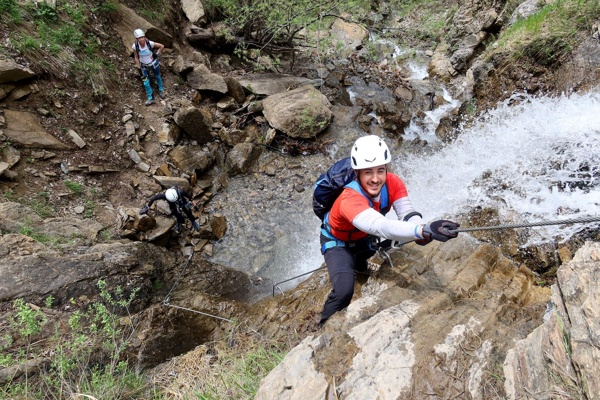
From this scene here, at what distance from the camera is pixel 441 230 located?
2.88 metres

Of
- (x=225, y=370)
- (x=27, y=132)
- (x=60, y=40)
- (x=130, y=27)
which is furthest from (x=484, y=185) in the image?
(x=130, y=27)

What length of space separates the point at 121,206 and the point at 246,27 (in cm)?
783

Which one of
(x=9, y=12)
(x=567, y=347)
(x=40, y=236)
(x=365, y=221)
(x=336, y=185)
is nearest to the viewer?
(x=567, y=347)

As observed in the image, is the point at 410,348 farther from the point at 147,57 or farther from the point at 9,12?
the point at 9,12

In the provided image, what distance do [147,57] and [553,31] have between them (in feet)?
35.1

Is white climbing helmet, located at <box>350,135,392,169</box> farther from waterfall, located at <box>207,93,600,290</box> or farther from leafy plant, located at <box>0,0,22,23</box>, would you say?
leafy plant, located at <box>0,0,22,23</box>

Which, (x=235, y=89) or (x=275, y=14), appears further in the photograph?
(x=235, y=89)

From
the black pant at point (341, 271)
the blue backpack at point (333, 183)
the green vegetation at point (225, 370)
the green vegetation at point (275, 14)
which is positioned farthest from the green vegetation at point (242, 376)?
the green vegetation at point (275, 14)

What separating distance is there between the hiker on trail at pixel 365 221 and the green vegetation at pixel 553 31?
25.0 feet

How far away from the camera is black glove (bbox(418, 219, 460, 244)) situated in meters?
2.88

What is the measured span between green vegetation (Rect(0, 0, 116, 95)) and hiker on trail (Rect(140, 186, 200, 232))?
355 cm

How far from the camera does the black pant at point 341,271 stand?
12.4 ft

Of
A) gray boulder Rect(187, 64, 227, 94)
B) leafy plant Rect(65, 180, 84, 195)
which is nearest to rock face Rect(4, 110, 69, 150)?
leafy plant Rect(65, 180, 84, 195)

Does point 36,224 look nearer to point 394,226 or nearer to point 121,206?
Answer: point 121,206
